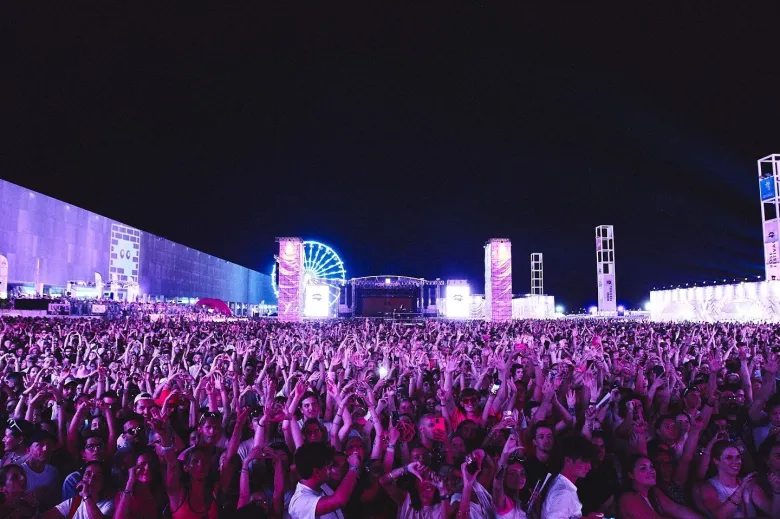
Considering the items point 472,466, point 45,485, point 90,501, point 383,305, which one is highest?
point 383,305

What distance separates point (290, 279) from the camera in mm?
25203

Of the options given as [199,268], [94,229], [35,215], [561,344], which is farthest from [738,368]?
[199,268]

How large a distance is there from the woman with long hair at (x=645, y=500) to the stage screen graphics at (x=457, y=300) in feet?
102

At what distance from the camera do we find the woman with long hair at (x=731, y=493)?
11.3 ft

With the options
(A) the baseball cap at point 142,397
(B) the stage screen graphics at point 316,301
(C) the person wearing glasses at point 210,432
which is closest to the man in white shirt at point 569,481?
(C) the person wearing glasses at point 210,432

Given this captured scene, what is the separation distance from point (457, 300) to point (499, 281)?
9502 mm

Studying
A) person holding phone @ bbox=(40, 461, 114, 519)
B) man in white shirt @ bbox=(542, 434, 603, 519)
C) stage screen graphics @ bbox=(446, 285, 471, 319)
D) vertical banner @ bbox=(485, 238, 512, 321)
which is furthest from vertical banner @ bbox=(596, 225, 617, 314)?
person holding phone @ bbox=(40, 461, 114, 519)

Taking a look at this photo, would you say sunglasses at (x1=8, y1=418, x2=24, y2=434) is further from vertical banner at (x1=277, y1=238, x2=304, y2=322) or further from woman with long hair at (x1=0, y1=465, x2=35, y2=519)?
vertical banner at (x1=277, y1=238, x2=304, y2=322)

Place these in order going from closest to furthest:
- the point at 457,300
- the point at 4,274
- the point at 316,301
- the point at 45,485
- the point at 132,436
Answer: the point at 45,485 → the point at 132,436 → the point at 4,274 → the point at 316,301 → the point at 457,300

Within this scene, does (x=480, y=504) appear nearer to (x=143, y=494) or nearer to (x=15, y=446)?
(x=143, y=494)

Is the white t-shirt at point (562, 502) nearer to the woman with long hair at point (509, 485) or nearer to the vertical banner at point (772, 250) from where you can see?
the woman with long hair at point (509, 485)

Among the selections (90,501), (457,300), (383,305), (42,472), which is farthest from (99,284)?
(90,501)

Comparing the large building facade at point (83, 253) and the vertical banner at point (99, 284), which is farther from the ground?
the large building facade at point (83, 253)

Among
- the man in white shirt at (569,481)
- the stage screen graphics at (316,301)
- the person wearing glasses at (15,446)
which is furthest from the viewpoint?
the stage screen graphics at (316,301)
